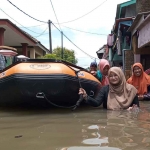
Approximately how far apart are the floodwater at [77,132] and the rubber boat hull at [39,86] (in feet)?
1.02

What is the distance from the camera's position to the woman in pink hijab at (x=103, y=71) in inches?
222

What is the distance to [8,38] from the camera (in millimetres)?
15516

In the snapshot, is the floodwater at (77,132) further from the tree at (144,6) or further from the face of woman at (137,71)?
the tree at (144,6)

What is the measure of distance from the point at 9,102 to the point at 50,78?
1015 mm

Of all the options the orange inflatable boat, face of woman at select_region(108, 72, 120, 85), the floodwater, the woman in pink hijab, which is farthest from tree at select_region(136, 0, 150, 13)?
the floodwater

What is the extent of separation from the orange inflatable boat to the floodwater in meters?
0.34

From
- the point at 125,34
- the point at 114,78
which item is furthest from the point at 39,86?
the point at 125,34

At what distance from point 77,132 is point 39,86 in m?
1.47

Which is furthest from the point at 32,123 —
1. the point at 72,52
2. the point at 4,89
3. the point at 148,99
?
the point at 72,52

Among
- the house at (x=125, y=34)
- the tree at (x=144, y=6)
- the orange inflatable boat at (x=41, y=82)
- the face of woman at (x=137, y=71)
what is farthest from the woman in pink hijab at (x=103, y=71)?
the tree at (x=144, y=6)

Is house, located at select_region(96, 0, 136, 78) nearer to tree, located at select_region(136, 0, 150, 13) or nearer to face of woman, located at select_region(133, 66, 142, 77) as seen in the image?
tree, located at select_region(136, 0, 150, 13)

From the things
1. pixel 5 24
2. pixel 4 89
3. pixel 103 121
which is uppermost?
pixel 5 24

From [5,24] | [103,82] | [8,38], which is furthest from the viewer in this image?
[8,38]

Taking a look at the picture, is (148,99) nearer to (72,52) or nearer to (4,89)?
(4,89)
